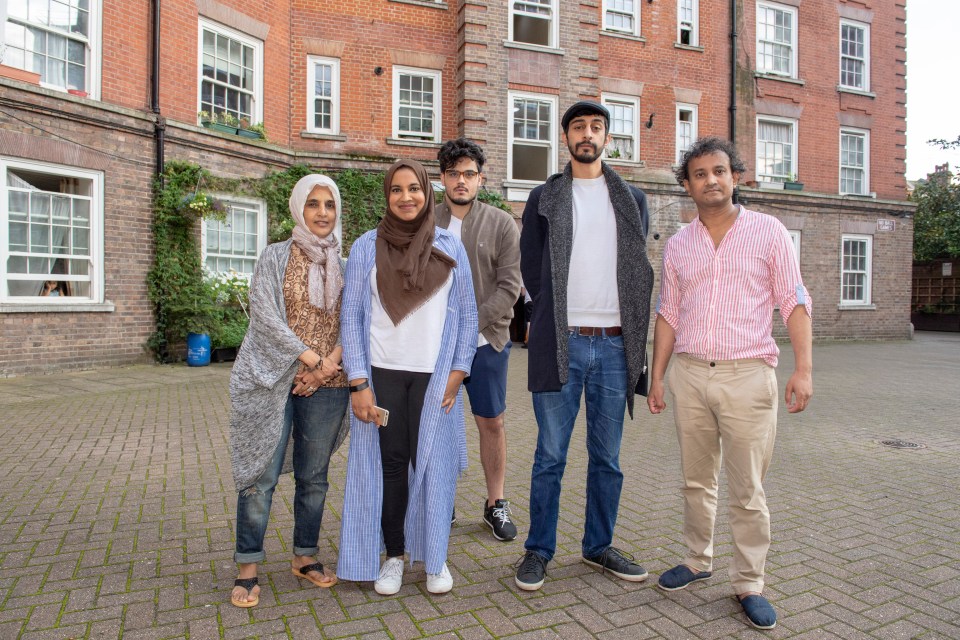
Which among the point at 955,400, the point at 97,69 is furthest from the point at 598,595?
the point at 97,69

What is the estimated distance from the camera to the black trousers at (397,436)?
10.4 feet

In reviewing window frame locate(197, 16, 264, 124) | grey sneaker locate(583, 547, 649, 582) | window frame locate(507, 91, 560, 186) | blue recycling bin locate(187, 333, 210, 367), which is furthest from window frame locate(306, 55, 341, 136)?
grey sneaker locate(583, 547, 649, 582)

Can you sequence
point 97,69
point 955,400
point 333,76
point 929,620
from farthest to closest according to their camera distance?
point 333,76, point 97,69, point 955,400, point 929,620

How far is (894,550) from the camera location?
3.65 m

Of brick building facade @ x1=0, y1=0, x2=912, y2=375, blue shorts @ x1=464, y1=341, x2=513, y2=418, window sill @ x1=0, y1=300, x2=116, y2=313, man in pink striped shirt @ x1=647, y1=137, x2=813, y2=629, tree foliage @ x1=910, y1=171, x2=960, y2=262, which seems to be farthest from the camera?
tree foliage @ x1=910, y1=171, x2=960, y2=262

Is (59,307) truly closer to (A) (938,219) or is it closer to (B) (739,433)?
(B) (739,433)

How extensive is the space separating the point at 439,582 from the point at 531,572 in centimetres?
43

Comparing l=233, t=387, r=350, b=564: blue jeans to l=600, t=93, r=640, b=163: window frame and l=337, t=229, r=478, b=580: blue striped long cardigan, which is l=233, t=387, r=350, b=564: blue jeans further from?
l=600, t=93, r=640, b=163: window frame

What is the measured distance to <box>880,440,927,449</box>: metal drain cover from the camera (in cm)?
614

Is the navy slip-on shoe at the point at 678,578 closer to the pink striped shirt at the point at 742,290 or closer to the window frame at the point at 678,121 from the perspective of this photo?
the pink striped shirt at the point at 742,290

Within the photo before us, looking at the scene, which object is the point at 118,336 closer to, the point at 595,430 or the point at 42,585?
the point at 42,585

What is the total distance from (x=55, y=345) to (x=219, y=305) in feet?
8.89

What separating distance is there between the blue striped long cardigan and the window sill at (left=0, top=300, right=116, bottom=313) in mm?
8747

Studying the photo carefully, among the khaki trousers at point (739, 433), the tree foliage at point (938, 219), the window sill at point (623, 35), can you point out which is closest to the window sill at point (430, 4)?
the window sill at point (623, 35)
